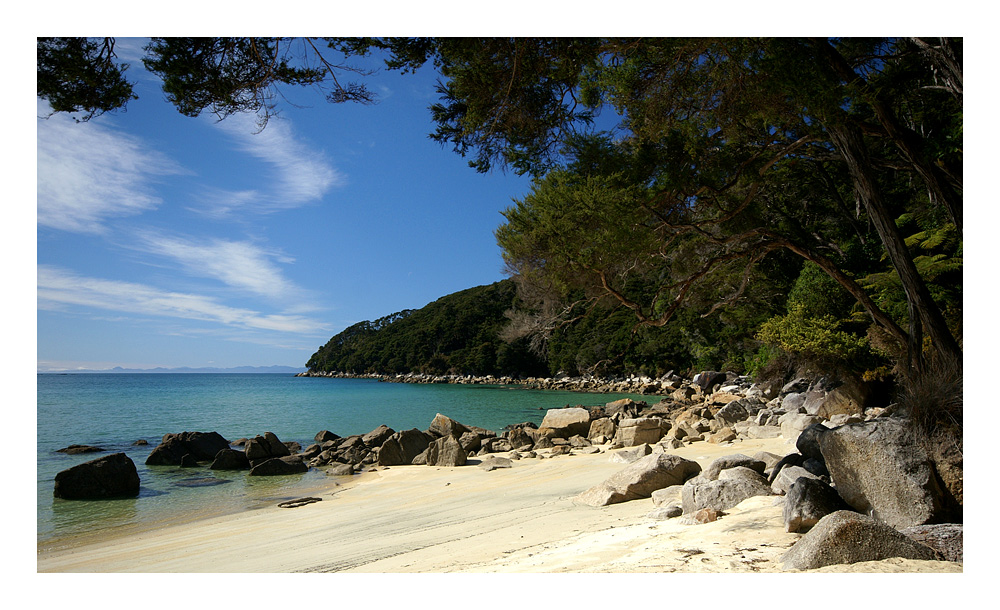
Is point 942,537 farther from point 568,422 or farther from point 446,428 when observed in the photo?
point 446,428

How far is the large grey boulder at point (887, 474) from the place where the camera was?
10.9 feet

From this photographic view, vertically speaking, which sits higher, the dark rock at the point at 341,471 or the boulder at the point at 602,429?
the boulder at the point at 602,429

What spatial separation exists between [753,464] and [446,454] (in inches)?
236

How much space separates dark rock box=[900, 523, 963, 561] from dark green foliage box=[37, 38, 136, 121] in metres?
6.31

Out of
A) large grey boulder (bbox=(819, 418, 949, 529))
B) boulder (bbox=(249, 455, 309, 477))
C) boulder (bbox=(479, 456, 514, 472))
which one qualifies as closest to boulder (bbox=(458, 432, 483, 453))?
boulder (bbox=(479, 456, 514, 472))

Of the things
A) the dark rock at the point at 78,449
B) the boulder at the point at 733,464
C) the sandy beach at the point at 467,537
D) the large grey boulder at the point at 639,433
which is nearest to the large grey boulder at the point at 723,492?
the sandy beach at the point at 467,537

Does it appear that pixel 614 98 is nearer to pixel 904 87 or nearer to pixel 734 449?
pixel 904 87

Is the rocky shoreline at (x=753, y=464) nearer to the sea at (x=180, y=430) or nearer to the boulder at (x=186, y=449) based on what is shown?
the boulder at (x=186, y=449)

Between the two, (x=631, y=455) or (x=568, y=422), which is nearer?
(x=631, y=455)

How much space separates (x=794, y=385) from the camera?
15445 millimetres

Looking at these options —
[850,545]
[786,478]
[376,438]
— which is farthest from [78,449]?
[850,545]

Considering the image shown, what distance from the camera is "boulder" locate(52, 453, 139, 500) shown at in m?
8.07

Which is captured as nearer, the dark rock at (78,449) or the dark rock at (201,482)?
the dark rock at (201,482)

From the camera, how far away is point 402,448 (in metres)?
10.7
